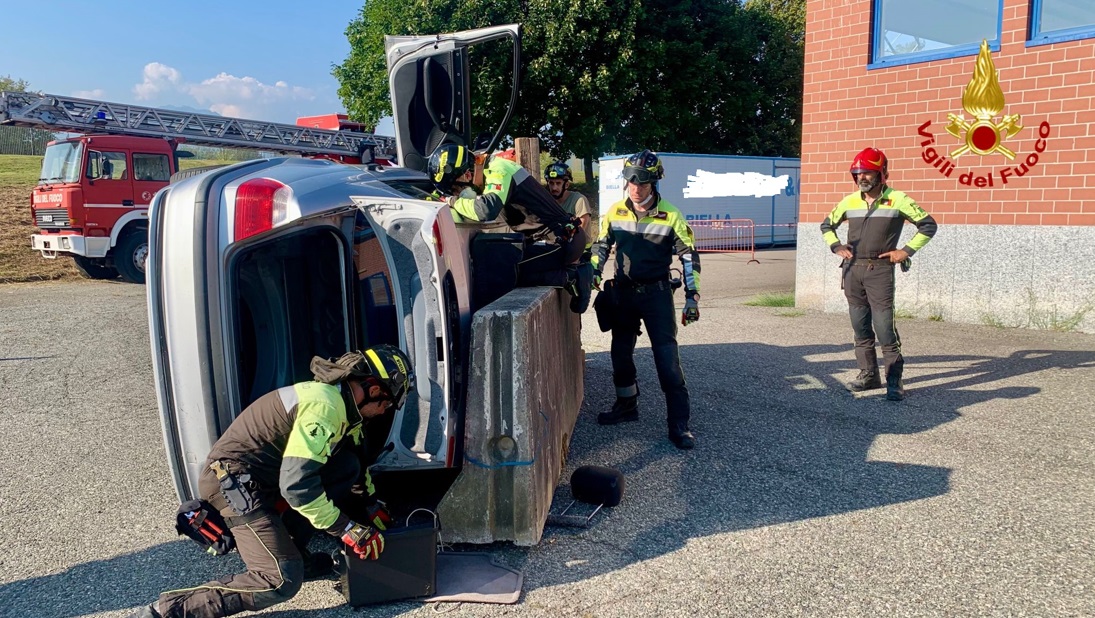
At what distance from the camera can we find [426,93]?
22.4ft

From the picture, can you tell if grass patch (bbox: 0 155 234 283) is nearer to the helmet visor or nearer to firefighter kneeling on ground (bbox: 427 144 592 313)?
firefighter kneeling on ground (bbox: 427 144 592 313)

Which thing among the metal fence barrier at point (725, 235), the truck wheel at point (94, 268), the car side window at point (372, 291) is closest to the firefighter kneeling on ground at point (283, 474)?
the car side window at point (372, 291)

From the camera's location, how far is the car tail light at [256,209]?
346cm

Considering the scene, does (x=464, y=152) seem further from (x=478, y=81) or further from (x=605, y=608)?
(x=478, y=81)

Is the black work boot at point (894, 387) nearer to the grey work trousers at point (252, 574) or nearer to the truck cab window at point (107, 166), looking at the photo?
the grey work trousers at point (252, 574)

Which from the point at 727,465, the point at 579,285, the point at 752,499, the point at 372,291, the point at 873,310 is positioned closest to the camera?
the point at 372,291

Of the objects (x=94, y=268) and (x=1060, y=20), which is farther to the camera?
(x=94, y=268)

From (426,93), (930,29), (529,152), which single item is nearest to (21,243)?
(529,152)

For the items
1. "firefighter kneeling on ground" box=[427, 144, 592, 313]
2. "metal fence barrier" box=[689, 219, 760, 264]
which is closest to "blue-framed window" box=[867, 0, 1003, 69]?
"firefighter kneeling on ground" box=[427, 144, 592, 313]

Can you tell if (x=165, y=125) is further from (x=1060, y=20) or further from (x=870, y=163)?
(x=1060, y=20)

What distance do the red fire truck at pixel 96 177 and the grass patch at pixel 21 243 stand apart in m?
0.94

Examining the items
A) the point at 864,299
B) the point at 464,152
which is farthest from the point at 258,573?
the point at 864,299

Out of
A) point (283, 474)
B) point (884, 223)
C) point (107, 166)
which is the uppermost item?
point (107, 166)

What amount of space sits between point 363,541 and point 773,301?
9.41m
